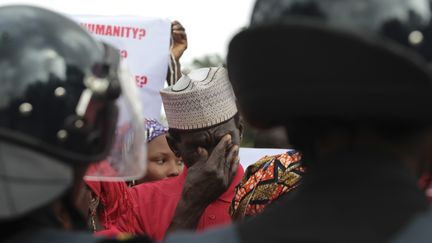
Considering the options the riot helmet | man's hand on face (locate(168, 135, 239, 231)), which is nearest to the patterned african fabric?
man's hand on face (locate(168, 135, 239, 231))

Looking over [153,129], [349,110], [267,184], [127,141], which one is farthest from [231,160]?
[349,110]

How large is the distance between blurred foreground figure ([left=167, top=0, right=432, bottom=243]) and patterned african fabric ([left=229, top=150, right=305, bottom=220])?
74.8 inches

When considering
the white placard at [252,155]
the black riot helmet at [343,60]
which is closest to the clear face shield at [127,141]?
the black riot helmet at [343,60]

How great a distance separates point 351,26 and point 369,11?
0.06 meters

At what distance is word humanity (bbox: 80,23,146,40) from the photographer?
608cm

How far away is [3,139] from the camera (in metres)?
2.14

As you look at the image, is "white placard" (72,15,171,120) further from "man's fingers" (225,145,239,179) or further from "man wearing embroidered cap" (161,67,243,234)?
"man's fingers" (225,145,239,179)

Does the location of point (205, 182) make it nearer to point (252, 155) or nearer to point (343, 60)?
point (252, 155)

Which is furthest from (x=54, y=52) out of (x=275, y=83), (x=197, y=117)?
(x=197, y=117)

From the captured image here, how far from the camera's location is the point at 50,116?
219 cm

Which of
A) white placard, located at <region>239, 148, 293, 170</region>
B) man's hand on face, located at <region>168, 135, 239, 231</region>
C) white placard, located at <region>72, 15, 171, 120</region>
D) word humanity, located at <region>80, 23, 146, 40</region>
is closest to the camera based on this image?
man's hand on face, located at <region>168, 135, 239, 231</region>

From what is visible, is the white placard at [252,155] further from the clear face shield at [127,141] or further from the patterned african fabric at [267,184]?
the clear face shield at [127,141]

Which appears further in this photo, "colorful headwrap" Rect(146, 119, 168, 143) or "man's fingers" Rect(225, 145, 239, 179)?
"colorful headwrap" Rect(146, 119, 168, 143)

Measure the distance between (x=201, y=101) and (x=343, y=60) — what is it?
118 inches
